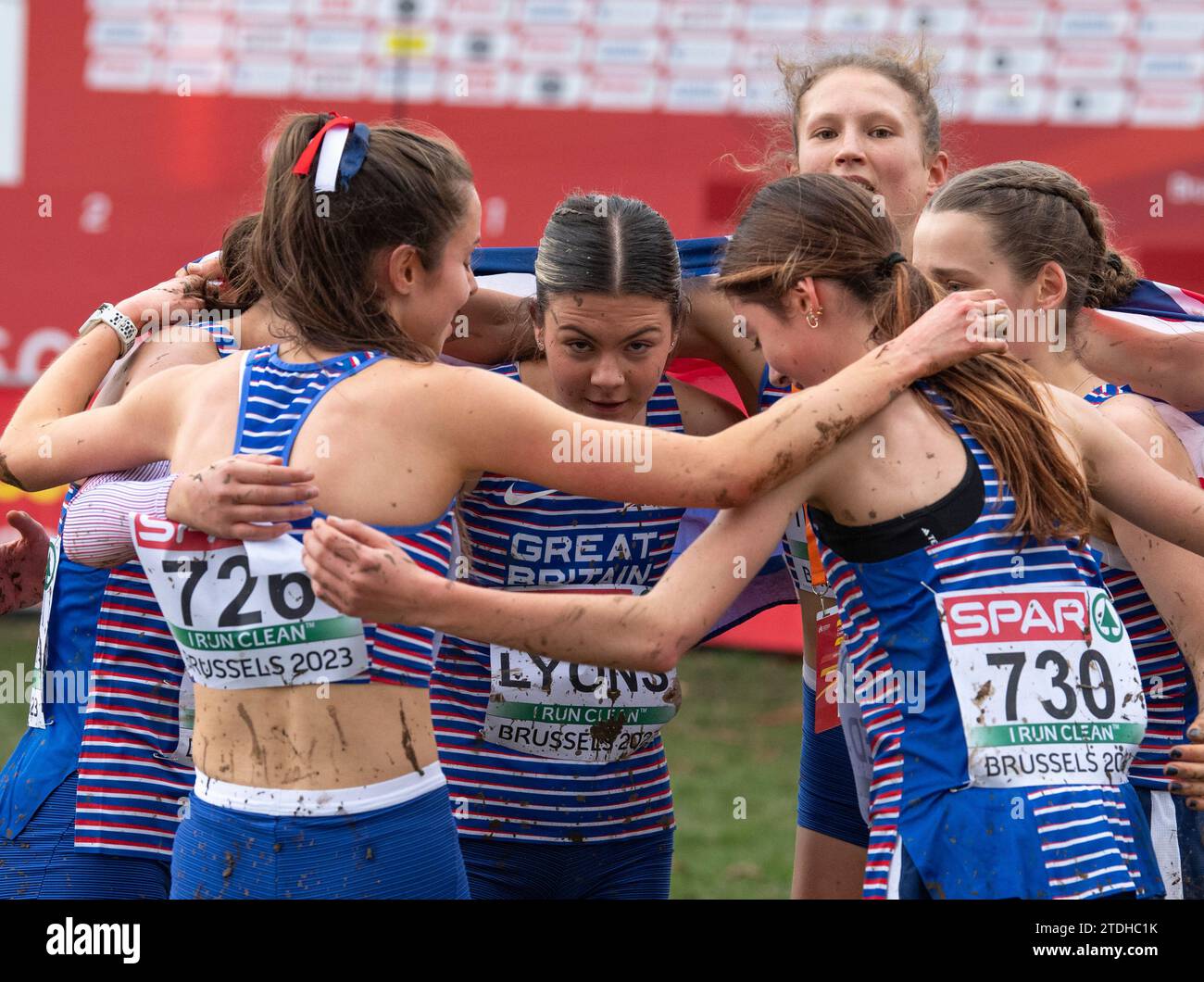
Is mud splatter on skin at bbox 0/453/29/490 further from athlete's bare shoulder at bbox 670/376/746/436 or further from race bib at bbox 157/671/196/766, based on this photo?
athlete's bare shoulder at bbox 670/376/746/436

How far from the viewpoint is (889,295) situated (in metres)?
2.61

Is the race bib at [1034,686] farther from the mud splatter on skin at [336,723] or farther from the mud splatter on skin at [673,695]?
the mud splatter on skin at [336,723]

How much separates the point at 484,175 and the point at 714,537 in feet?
17.9

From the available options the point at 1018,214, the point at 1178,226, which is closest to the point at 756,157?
the point at 1178,226

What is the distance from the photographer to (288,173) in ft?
8.08

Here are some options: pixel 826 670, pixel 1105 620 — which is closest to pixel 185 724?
pixel 826 670

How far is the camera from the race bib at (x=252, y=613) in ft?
7.29

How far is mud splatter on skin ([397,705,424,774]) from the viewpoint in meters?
2.29

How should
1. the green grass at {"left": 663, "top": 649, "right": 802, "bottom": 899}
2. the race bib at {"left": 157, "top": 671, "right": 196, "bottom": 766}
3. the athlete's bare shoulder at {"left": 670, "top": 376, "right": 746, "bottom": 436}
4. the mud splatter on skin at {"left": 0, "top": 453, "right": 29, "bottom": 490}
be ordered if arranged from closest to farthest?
the mud splatter on skin at {"left": 0, "top": 453, "right": 29, "bottom": 490}, the race bib at {"left": 157, "top": 671, "right": 196, "bottom": 766}, the athlete's bare shoulder at {"left": 670, "top": 376, "right": 746, "bottom": 436}, the green grass at {"left": 663, "top": 649, "right": 802, "bottom": 899}

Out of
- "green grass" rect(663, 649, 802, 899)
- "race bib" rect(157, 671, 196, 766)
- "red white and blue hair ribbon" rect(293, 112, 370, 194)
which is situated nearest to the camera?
"red white and blue hair ribbon" rect(293, 112, 370, 194)

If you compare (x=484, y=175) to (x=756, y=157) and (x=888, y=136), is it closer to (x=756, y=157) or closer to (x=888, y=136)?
(x=756, y=157)

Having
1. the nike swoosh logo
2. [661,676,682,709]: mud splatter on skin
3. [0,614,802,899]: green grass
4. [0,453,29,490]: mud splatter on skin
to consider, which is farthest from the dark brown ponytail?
[0,614,802,899]: green grass

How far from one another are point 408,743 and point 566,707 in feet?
2.28

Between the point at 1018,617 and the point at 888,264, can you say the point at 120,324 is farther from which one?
the point at 1018,617
